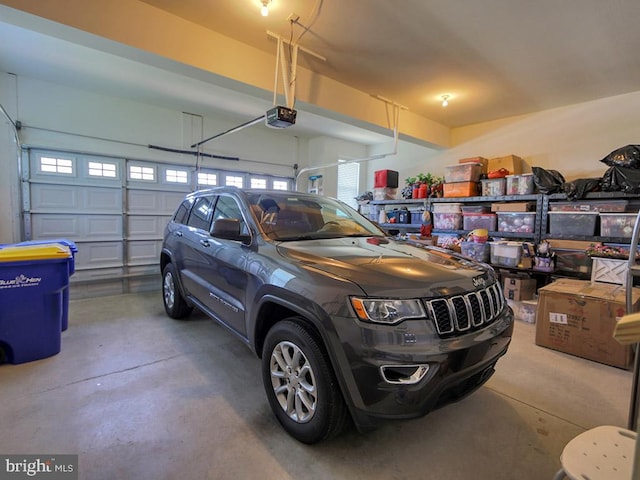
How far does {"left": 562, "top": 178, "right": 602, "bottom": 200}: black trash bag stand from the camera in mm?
3947

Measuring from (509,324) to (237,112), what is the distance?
5.65 metres

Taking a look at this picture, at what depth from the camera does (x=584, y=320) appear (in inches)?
118

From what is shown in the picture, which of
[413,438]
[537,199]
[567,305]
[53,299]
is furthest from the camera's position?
[537,199]

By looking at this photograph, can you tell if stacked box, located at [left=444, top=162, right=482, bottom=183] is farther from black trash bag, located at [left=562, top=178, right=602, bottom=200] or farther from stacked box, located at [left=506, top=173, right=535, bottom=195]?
black trash bag, located at [left=562, top=178, right=602, bottom=200]

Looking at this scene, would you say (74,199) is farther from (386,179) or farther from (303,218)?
(386,179)

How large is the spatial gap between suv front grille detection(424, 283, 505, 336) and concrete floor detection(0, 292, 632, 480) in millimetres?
769

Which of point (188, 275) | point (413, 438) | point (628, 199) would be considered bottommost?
point (413, 438)

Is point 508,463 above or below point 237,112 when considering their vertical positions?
below

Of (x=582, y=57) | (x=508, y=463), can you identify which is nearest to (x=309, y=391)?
(x=508, y=463)

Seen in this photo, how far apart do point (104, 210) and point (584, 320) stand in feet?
22.2

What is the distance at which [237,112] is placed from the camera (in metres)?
5.88

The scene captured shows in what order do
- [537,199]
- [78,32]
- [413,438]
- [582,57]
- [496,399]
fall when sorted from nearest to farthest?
1. [413,438]
2. [496,399]
3. [78,32]
4. [582,57]
5. [537,199]

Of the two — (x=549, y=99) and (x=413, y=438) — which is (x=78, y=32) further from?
(x=549, y=99)

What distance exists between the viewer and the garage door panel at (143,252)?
5.63 metres
